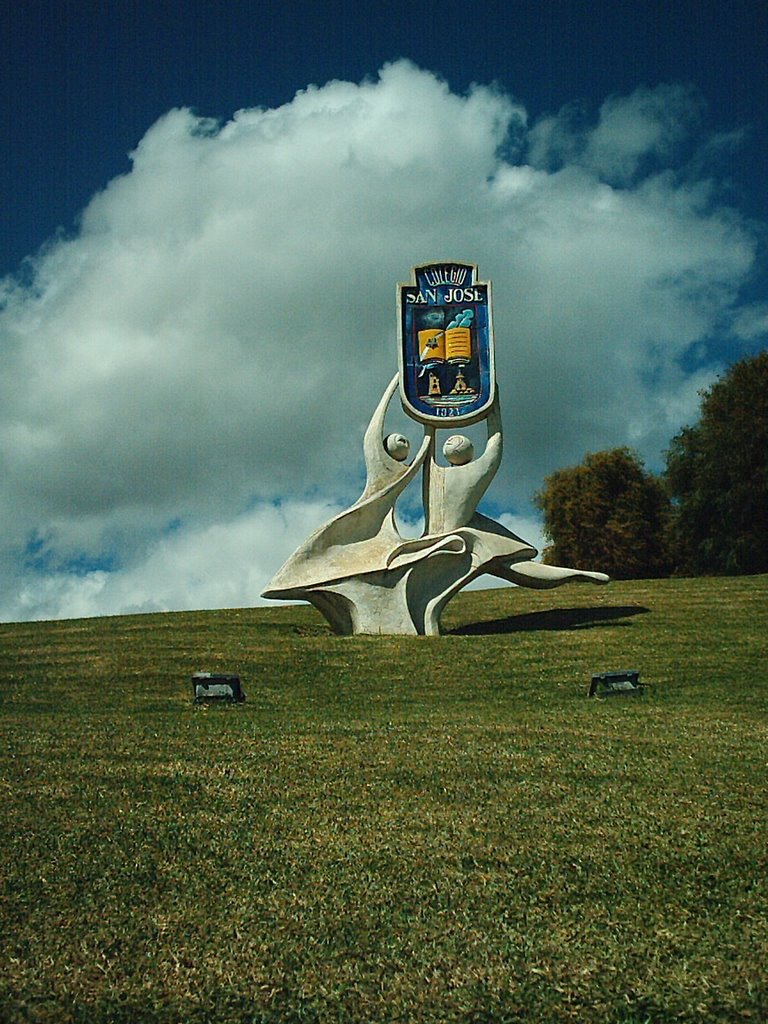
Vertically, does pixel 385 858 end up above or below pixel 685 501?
below

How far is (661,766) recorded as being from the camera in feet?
30.1

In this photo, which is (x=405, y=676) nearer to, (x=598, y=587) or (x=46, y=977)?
(x=46, y=977)

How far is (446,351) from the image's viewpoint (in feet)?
69.7

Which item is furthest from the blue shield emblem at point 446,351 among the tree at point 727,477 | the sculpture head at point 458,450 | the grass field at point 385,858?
the tree at point 727,477

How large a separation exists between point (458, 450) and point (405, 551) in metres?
2.47

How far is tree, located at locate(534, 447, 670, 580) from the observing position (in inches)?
1689

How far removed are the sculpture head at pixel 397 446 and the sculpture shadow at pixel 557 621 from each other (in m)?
3.88

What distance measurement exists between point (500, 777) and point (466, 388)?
13.4 m

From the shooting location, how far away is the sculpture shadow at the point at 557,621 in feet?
68.7

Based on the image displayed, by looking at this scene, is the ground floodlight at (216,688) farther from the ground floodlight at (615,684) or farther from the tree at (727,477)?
the tree at (727,477)

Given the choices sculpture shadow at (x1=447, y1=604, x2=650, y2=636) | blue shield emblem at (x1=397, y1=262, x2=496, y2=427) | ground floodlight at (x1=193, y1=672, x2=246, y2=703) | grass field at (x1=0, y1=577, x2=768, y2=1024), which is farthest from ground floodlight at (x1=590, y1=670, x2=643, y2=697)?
blue shield emblem at (x1=397, y1=262, x2=496, y2=427)

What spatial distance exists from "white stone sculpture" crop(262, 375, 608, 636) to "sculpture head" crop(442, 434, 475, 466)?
21mm

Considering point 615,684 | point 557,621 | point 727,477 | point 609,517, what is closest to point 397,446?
point 557,621

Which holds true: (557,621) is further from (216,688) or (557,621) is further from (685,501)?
(685,501)
